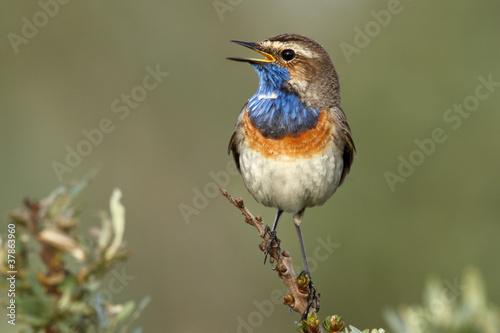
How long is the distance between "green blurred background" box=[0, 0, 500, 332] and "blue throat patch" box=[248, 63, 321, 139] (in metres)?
3.20

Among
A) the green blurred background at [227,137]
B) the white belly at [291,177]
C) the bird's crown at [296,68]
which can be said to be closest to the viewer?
the white belly at [291,177]

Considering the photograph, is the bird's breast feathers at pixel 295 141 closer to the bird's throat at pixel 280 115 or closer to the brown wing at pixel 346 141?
the bird's throat at pixel 280 115

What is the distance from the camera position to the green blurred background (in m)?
7.48

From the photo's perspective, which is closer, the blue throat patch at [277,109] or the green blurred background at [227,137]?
the blue throat patch at [277,109]

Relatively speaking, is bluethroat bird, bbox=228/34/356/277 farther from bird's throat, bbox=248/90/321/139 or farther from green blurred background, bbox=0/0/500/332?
green blurred background, bbox=0/0/500/332

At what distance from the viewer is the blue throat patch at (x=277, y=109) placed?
4516 millimetres

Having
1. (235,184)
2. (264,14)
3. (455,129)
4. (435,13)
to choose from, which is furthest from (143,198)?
(435,13)

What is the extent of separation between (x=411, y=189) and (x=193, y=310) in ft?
10.9

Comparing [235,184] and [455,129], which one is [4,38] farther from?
[455,129]

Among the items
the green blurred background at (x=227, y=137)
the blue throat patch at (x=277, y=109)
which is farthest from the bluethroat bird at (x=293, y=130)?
the green blurred background at (x=227, y=137)

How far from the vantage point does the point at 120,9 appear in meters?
9.31

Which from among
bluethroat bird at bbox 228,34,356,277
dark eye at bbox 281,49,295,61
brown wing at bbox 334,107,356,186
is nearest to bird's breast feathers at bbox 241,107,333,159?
bluethroat bird at bbox 228,34,356,277

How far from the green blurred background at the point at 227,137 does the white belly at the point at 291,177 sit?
309 cm

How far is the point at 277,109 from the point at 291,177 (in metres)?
0.55
